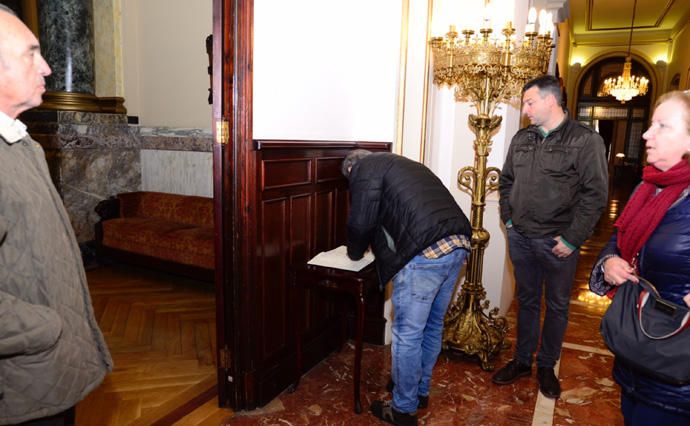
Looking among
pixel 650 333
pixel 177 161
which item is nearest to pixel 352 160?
pixel 650 333

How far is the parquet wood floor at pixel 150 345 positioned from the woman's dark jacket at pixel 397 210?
4.41ft

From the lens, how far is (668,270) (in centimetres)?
139

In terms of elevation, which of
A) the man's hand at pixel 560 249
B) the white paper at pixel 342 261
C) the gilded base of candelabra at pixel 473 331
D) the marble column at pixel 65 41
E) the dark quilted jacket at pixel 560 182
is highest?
the marble column at pixel 65 41

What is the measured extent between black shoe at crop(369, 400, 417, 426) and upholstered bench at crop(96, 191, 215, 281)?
247cm

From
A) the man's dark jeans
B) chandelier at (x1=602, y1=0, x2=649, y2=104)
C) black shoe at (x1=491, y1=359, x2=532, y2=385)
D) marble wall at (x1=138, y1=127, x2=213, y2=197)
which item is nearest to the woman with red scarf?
the man's dark jeans

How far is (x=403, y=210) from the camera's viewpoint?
220cm

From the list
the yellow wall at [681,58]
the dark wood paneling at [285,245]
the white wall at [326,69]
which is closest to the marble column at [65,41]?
the white wall at [326,69]

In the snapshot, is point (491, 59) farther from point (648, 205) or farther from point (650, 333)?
point (650, 333)

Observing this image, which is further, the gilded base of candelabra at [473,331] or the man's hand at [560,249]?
the gilded base of candelabra at [473,331]

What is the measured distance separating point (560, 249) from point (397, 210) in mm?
1034

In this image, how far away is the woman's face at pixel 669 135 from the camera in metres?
1.42

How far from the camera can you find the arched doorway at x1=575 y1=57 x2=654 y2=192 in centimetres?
1346

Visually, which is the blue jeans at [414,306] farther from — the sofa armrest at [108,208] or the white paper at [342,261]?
the sofa armrest at [108,208]

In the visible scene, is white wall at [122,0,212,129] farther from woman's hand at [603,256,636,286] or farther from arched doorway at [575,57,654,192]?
arched doorway at [575,57,654,192]
